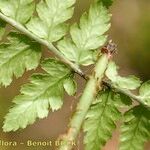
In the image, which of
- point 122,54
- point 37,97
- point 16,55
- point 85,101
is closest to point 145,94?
point 85,101

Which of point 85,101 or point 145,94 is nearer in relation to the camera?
point 85,101

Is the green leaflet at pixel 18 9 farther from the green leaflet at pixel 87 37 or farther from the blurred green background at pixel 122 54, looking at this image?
the blurred green background at pixel 122 54

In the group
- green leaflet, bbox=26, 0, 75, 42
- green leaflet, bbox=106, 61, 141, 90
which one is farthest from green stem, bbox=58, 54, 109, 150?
green leaflet, bbox=26, 0, 75, 42

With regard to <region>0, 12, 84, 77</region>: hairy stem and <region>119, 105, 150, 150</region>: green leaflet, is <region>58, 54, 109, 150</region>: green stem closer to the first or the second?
<region>0, 12, 84, 77</region>: hairy stem

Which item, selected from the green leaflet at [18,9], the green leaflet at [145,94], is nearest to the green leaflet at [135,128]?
the green leaflet at [145,94]

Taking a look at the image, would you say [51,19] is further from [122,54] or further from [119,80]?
[122,54]

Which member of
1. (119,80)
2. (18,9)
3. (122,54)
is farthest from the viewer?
(122,54)

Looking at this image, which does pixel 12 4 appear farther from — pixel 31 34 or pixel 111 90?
pixel 111 90
